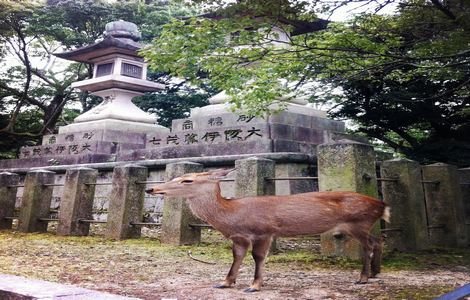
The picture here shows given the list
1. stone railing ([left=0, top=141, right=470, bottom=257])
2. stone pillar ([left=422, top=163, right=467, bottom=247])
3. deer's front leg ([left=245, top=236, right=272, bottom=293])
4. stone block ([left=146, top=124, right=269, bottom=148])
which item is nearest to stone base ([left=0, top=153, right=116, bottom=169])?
stone block ([left=146, top=124, right=269, bottom=148])

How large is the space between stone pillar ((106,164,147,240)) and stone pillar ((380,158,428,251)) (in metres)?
4.03

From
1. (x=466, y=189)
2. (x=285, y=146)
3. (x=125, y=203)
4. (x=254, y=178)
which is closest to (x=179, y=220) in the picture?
(x=125, y=203)

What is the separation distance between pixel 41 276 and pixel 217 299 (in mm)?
2067

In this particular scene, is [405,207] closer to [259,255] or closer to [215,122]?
[259,255]

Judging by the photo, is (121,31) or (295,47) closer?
(295,47)

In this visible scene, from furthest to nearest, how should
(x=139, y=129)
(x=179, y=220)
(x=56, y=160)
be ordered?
(x=139, y=129) < (x=56, y=160) < (x=179, y=220)

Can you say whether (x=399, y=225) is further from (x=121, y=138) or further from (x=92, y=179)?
(x=121, y=138)

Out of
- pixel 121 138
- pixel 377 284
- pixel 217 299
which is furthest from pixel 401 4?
pixel 121 138

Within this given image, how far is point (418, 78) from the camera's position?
1236cm

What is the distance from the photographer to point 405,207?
19.4ft

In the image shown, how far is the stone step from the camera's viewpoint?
8.75 ft

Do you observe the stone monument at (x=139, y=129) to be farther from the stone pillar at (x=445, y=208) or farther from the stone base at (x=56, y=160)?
the stone pillar at (x=445, y=208)

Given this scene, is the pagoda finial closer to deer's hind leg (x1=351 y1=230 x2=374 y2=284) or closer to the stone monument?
the stone monument

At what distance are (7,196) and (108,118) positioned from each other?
4.49m
